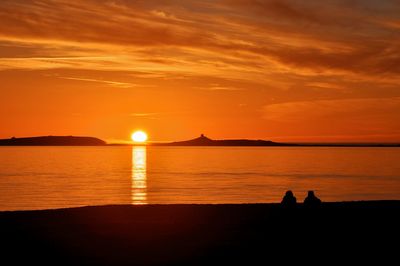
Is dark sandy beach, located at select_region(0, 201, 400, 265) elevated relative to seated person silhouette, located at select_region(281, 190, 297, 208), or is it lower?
lower

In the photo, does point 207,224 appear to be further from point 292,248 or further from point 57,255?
point 57,255

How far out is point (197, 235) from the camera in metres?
16.4

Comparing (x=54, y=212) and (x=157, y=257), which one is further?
(x=54, y=212)

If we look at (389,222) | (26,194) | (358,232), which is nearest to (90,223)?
(358,232)

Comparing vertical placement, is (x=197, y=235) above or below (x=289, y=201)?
below

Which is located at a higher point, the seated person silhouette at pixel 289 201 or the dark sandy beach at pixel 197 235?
the seated person silhouette at pixel 289 201

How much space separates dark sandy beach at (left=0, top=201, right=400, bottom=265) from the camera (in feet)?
44.2

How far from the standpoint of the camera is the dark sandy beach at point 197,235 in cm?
1346

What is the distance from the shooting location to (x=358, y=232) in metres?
17.3

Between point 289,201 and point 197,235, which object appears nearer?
point 197,235

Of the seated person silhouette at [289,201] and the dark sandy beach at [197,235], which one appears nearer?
the dark sandy beach at [197,235]

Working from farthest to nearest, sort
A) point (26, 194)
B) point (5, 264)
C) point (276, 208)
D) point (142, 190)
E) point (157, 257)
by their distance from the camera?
1. point (142, 190)
2. point (26, 194)
3. point (276, 208)
4. point (157, 257)
5. point (5, 264)

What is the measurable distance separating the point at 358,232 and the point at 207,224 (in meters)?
4.90

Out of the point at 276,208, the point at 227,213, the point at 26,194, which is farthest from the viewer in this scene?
the point at 26,194
